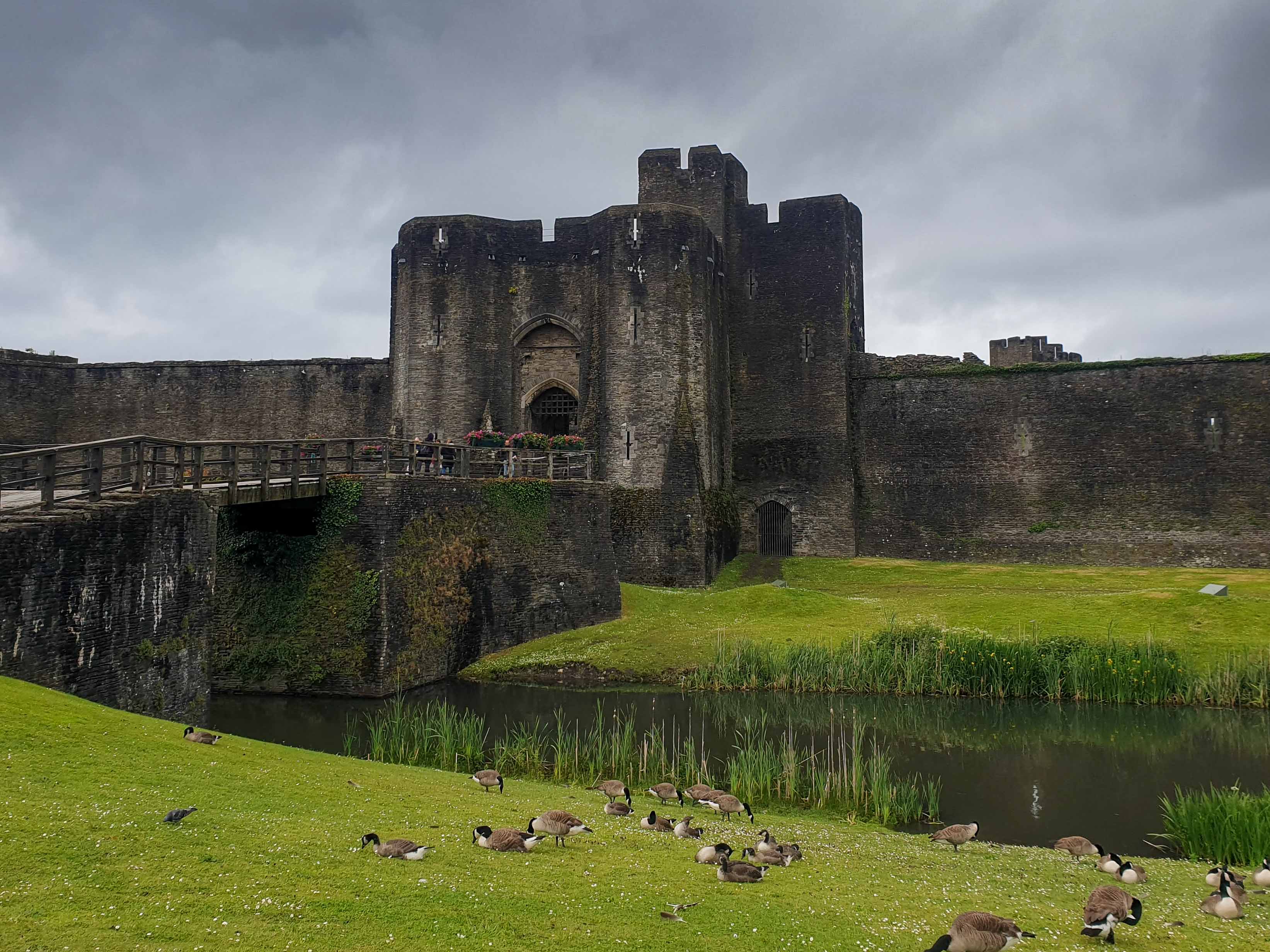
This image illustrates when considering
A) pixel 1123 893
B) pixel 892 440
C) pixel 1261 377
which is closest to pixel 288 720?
pixel 1123 893

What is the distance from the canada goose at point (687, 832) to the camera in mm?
10008

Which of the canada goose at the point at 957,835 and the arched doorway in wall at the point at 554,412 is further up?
the arched doorway in wall at the point at 554,412

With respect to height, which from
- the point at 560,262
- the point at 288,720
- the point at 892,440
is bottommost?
the point at 288,720

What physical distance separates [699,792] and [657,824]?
1.53 metres

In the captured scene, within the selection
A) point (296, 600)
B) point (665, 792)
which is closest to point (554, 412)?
point (296, 600)

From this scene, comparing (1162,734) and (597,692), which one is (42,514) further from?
(1162,734)

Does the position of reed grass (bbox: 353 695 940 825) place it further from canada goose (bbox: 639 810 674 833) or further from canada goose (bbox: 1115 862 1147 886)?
canada goose (bbox: 1115 862 1147 886)

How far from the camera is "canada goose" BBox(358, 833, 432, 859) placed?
8.02m

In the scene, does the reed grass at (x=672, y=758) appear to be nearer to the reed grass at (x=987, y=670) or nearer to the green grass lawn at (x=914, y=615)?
the reed grass at (x=987, y=670)

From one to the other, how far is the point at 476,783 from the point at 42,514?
6.19 meters

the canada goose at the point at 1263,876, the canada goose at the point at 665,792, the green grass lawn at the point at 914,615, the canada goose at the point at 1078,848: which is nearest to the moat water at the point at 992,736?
the canada goose at the point at 1078,848

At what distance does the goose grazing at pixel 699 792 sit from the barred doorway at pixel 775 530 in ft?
77.6

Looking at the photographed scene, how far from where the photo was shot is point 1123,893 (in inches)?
313

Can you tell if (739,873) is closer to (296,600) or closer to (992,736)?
(992,736)
